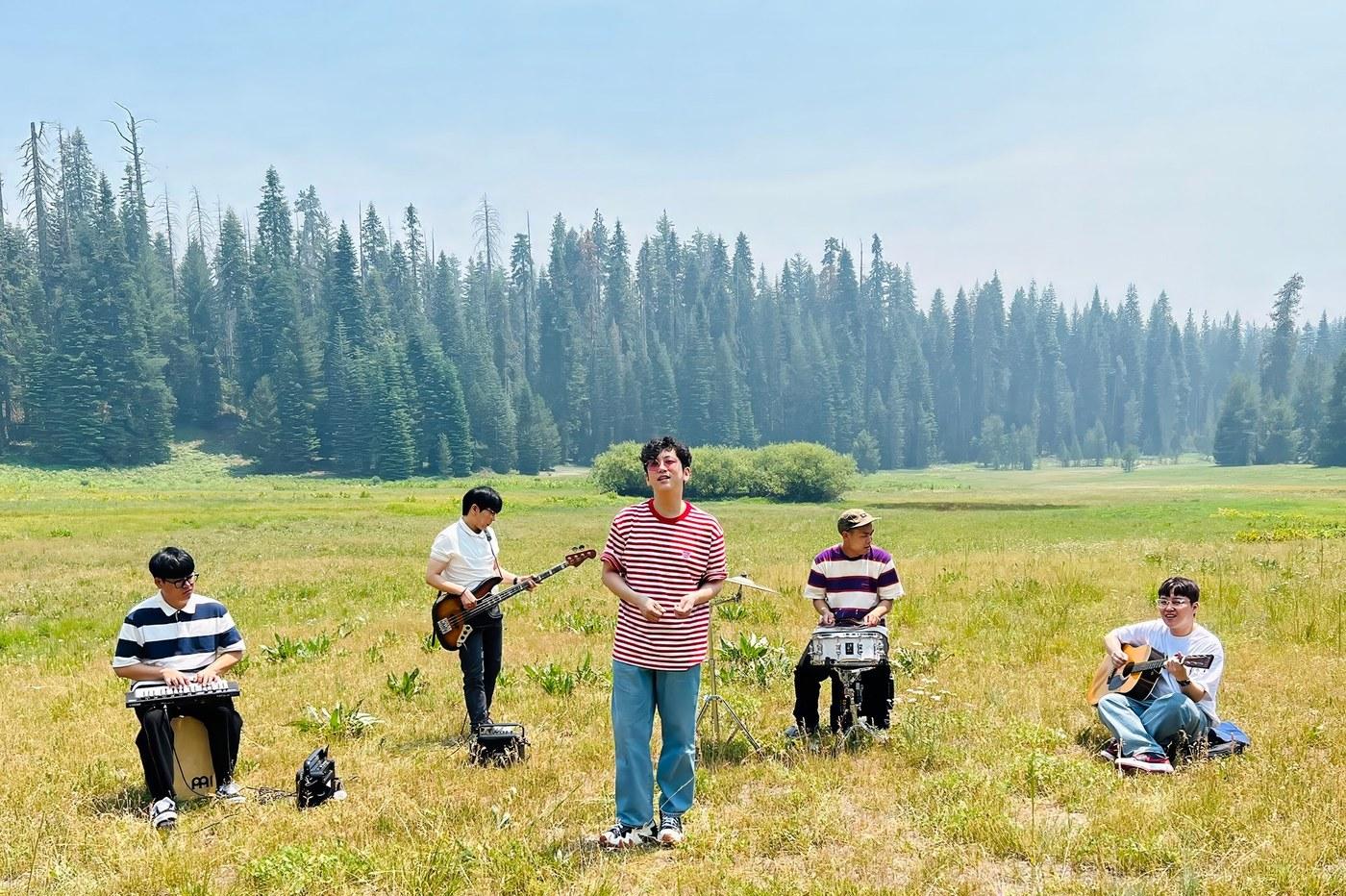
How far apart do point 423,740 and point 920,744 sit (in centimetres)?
445

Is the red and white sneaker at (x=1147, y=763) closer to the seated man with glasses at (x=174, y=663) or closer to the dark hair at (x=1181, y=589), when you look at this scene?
the dark hair at (x=1181, y=589)

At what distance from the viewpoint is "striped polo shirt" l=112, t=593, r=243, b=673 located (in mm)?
6480

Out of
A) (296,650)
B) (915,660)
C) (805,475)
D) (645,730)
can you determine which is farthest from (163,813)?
(805,475)

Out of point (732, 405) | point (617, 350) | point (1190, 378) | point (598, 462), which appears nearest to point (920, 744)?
point (598, 462)

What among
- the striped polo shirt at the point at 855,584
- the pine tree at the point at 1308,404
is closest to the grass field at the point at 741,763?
the striped polo shirt at the point at 855,584

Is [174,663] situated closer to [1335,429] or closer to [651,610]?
[651,610]

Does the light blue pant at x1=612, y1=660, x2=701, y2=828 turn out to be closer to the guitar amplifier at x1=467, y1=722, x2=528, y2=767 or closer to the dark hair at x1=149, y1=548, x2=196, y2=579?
the guitar amplifier at x1=467, y1=722, x2=528, y2=767

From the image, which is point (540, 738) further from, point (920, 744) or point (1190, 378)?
point (1190, 378)

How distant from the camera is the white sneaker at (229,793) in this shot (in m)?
6.68

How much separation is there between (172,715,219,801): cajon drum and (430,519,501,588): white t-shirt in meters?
2.18

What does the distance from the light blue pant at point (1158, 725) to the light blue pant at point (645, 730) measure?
12.1 feet

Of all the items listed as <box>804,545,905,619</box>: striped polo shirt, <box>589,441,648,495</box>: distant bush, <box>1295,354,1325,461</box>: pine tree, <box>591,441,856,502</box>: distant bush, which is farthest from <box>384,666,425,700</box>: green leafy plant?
<box>1295,354,1325,461</box>: pine tree

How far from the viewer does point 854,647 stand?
7.54 meters

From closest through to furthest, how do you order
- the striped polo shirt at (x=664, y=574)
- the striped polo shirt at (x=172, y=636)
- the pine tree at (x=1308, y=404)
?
1. the striped polo shirt at (x=664, y=574)
2. the striped polo shirt at (x=172, y=636)
3. the pine tree at (x=1308, y=404)
